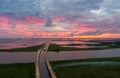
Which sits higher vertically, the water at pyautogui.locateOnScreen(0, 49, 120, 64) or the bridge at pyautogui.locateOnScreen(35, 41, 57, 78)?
the bridge at pyautogui.locateOnScreen(35, 41, 57, 78)

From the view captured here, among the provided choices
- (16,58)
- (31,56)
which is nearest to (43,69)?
(16,58)

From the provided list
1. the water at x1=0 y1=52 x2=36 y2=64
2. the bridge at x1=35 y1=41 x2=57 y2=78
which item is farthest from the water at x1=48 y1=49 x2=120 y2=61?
the bridge at x1=35 y1=41 x2=57 y2=78

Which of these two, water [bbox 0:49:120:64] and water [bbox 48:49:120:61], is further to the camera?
water [bbox 48:49:120:61]

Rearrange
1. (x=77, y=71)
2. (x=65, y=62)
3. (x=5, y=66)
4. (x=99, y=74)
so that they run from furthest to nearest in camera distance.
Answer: (x=65, y=62) < (x=5, y=66) < (x=77, y=71) < (x=99, y=74)

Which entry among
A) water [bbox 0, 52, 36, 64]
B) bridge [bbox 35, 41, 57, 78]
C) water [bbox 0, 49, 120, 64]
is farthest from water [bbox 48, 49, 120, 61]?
bridge [bbox 35, 41, 57, 78]

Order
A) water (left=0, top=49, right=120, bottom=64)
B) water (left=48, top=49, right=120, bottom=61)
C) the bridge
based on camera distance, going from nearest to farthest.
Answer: the bridge < water (left=0, top=49, right=120, bottom=64) < water (left=48, top=49, right=120, bottom=61)

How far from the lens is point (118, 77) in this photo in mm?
29203

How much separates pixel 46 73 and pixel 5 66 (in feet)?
35.5

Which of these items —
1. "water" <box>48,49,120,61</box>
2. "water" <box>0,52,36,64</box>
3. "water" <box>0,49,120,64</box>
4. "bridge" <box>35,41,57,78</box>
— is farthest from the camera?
"water" <box>48,49,120,61</box>

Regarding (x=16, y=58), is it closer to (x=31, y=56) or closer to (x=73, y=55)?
(x=31, y=56)

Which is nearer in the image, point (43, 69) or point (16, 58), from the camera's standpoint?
Answer: point (43, 69)

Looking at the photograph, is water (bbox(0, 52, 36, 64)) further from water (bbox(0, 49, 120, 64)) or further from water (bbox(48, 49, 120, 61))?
water (bbox(48, 49, 120, 61))

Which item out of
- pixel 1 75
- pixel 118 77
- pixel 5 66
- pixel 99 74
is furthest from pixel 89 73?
pixel 5 66

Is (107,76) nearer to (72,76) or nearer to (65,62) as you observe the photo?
(72,76)
